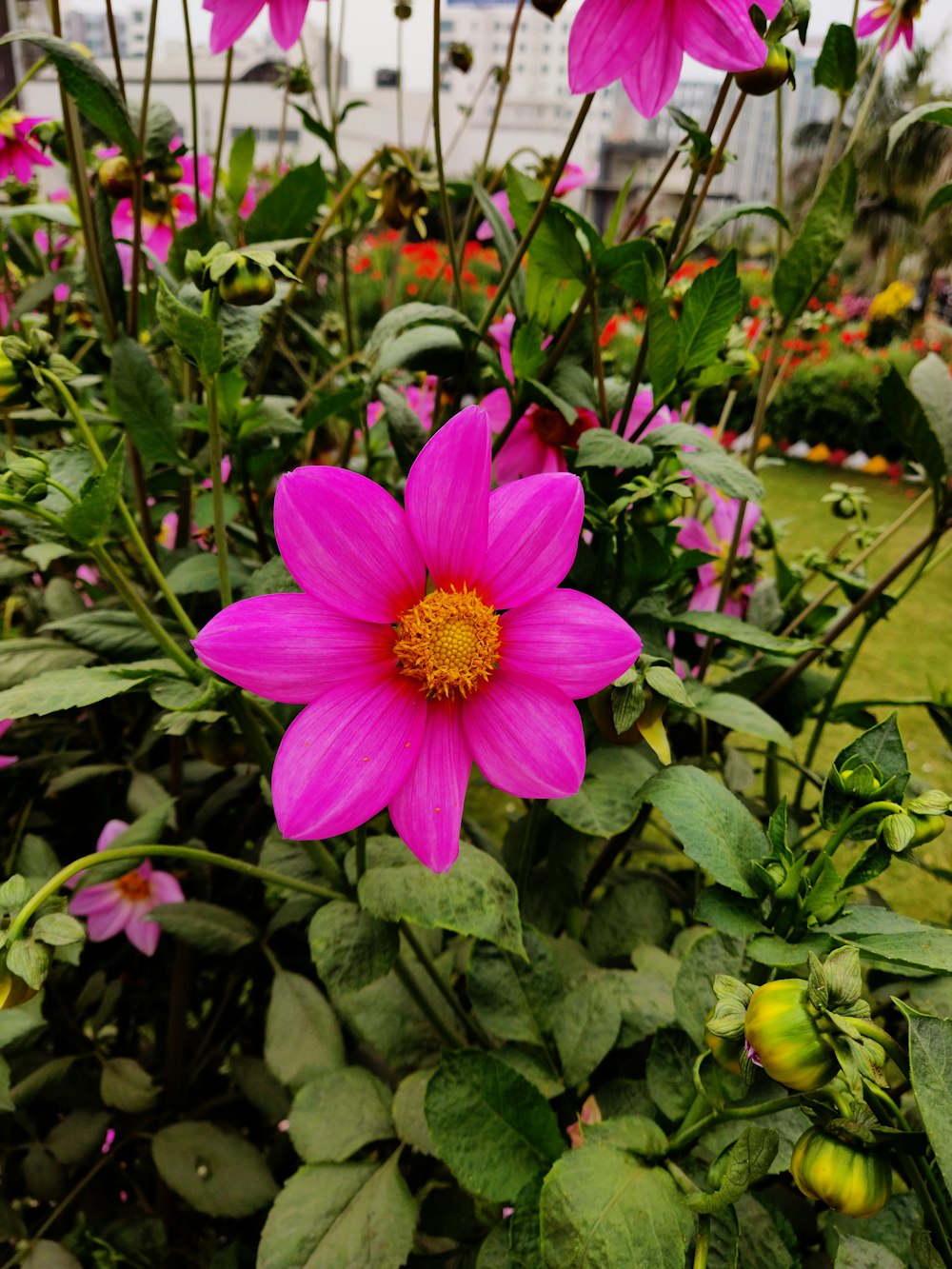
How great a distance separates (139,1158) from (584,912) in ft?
1.54

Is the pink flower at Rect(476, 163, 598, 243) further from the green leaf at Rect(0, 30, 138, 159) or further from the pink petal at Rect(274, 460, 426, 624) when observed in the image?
the pink petal at Rect(274, 460, 426, 624)

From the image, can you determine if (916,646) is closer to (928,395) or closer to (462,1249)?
(928,395)

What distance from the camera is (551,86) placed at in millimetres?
38875

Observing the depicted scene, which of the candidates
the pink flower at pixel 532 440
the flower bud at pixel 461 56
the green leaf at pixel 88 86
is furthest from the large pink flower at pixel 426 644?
the flower bud at pixel 461 56

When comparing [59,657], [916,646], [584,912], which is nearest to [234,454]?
[59,657]

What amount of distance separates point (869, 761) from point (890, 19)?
1.94ft

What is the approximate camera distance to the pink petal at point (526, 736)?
0.37 m

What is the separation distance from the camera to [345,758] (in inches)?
14.5

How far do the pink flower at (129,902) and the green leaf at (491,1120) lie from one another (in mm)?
322

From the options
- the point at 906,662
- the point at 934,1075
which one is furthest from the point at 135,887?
the point at 906,662

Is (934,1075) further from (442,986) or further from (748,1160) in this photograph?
(442,986)

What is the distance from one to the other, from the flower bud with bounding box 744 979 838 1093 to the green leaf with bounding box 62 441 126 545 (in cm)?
34

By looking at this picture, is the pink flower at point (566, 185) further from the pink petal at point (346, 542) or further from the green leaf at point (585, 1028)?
the green leaf at point (585, 1028)

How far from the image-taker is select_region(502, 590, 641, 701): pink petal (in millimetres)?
352
